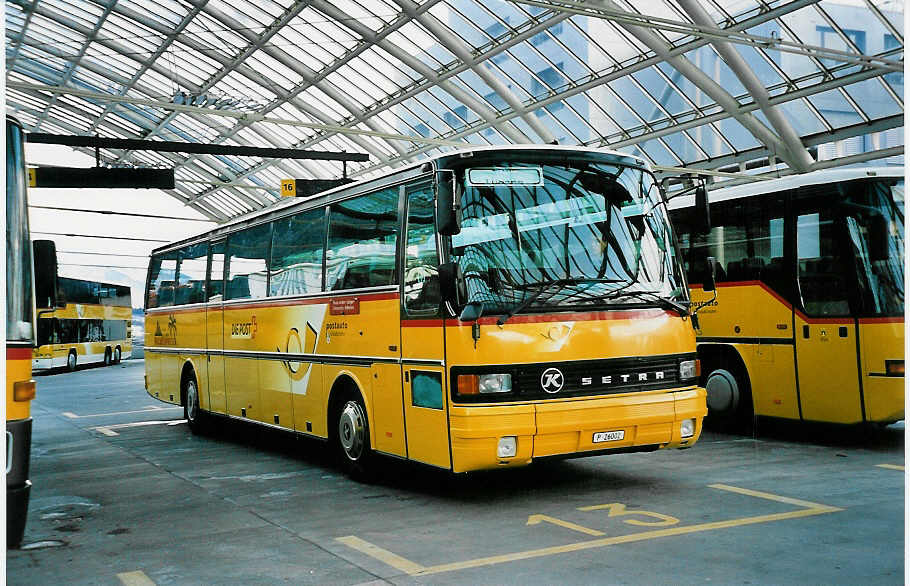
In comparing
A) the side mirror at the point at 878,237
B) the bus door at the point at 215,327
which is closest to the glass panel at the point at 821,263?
the side mirror at the point at 878,237

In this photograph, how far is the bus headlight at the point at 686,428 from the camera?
909 centimetres

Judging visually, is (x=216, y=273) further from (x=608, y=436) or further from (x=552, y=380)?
(x=608, y=436)

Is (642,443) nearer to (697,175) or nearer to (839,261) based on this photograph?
(697,175)

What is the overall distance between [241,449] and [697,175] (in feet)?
22.9

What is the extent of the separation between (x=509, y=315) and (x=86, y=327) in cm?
3682

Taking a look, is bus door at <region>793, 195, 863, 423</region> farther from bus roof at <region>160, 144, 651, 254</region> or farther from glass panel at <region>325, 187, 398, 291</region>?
glass panel at <region>325, 187, 398, 291</region>

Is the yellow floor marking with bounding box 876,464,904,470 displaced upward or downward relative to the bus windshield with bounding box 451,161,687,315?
downward

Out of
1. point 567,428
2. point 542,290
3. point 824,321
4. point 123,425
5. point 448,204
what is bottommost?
point 123,425

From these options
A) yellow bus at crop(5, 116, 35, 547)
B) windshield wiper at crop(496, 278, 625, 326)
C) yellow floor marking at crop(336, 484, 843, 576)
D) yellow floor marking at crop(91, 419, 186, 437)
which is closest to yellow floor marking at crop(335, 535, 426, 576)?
yellow floor marking at crop(336, 484, 843, 576)

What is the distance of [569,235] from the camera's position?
8.88 meters

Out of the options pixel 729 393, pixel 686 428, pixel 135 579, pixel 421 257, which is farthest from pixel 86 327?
pixel 135 579

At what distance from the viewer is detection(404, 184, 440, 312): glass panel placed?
8.88 m

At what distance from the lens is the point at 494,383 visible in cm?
845

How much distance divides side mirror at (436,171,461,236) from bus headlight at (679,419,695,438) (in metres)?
2.66
